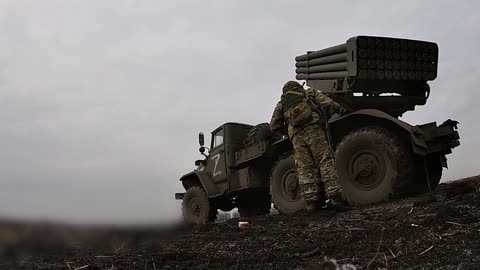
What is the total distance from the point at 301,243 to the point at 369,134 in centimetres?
273

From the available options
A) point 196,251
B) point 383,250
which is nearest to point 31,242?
point 383,250

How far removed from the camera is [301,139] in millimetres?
6621

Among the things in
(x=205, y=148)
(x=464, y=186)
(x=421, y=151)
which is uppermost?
(x=205, y=148)

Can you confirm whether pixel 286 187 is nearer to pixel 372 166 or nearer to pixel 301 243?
pixel 372 166

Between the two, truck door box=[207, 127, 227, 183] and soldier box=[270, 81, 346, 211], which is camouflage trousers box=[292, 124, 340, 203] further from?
truck door box=[207, 127, 227, 183]

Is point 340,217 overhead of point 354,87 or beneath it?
beneath

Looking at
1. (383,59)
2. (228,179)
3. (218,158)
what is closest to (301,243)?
(383,59)

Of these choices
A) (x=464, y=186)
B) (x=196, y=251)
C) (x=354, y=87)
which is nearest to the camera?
(x=196, y=251)

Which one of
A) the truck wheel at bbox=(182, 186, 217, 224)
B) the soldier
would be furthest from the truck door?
the soldier

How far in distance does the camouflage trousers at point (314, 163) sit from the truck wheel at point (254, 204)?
3.39 metres

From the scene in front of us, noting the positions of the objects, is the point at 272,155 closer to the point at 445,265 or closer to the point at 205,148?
the point at 205,148

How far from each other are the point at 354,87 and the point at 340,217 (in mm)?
2326

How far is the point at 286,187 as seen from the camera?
798 centimetres

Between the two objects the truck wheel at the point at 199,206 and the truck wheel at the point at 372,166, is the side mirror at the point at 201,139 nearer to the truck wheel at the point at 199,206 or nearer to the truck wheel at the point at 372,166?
the truck wheel at the point at 199,206
